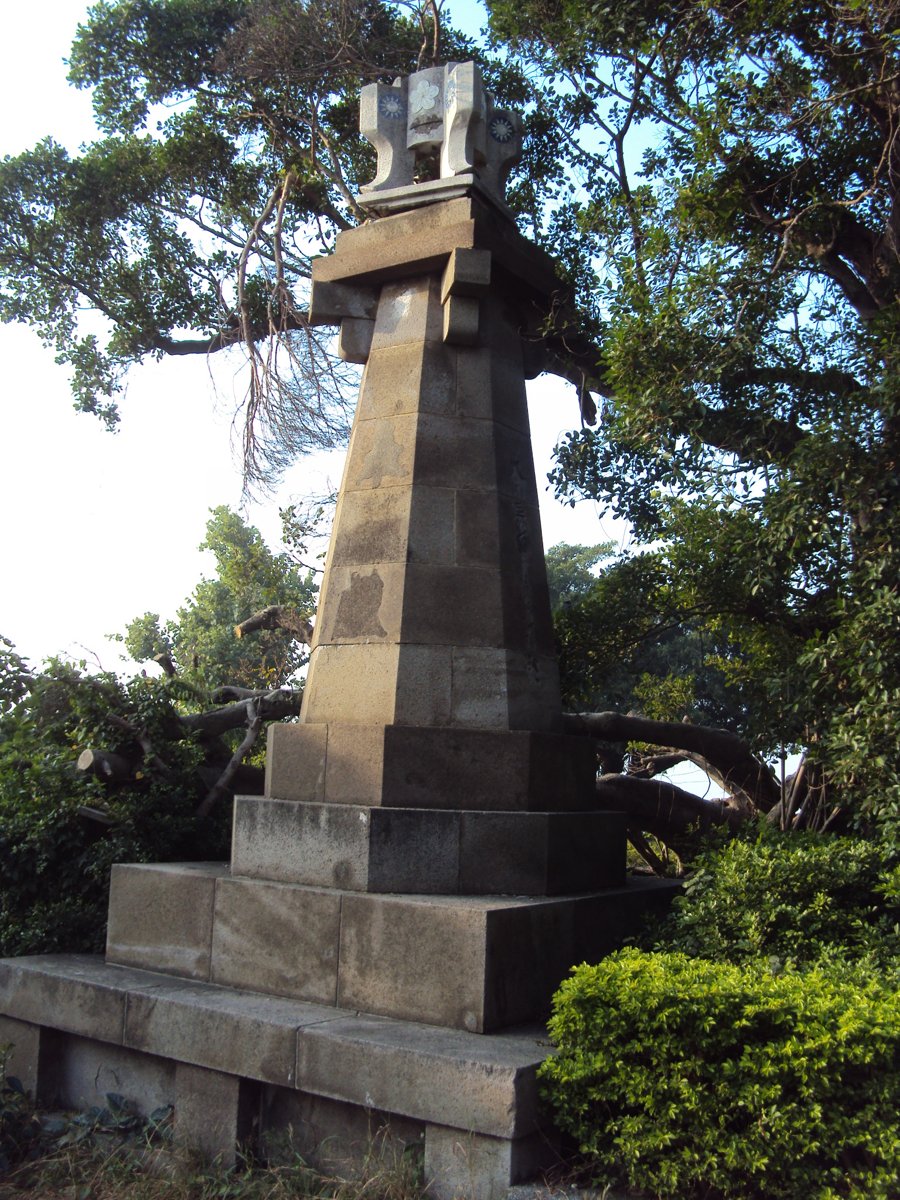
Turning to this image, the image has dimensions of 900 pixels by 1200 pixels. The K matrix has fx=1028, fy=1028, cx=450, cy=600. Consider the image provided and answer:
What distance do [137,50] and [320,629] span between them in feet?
27.4

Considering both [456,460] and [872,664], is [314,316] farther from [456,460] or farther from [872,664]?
[872,664]

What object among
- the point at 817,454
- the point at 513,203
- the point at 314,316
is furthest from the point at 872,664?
the point at 513,203

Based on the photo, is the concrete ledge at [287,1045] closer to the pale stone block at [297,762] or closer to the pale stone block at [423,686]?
the pale stone block at [297,762]

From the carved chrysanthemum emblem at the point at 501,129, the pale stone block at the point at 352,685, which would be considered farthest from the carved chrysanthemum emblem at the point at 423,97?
the pale stone block at the point at 352,685

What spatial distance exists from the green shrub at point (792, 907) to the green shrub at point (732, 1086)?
2.74ft

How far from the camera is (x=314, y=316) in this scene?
558 cm

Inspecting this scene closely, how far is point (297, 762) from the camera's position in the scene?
4.90 meters

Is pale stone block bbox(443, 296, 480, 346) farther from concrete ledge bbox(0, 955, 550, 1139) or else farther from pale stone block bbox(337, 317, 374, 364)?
concrete ledge bbox(0, 955, 550, 1139)

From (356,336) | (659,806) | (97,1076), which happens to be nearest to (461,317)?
(356,336)

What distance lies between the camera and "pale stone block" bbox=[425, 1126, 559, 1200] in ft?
10.8

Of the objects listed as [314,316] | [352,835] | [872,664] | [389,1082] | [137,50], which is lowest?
[389,1082]

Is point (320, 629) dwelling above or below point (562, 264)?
below

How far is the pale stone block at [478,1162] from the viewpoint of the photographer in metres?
3.30

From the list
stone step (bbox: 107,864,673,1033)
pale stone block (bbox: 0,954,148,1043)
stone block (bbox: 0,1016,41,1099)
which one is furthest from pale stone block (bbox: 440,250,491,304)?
stone block (bbox: 0,1016,41,1099)
